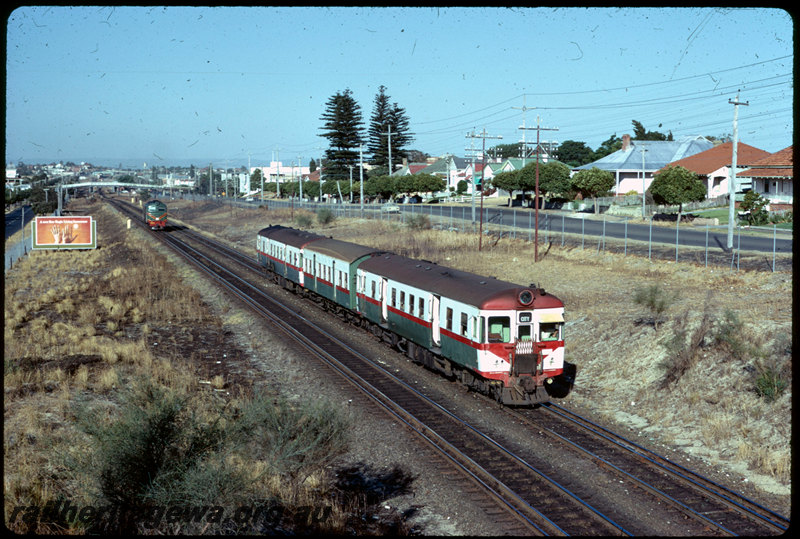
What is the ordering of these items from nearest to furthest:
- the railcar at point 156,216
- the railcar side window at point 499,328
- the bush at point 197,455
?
the bush at point 197,455
the railcar side window at point 499,328
the railcar at point 156,216

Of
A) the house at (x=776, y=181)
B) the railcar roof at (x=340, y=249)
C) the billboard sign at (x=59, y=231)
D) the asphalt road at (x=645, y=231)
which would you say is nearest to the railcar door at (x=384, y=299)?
the railcar roof at (x=340, y=249)

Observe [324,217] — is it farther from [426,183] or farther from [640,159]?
[640,159]

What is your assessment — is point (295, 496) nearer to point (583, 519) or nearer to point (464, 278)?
point (583, 519)

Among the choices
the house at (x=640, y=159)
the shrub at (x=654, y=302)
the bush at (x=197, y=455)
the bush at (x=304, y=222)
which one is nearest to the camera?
the bush at (x=197, y=455)

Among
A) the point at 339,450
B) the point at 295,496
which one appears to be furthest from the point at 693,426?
the point at 295,496

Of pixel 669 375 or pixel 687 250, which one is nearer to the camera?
pixel 669 375

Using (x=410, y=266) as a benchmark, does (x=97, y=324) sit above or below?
below

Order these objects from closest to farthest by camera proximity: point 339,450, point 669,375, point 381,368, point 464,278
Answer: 1. point 339,450
2. point 669,375
3. point 464,278
4. point 381,368

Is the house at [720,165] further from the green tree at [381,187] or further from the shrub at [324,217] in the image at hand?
the green tree at [381,187]

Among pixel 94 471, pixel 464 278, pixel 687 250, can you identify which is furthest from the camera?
pixel 687 250
